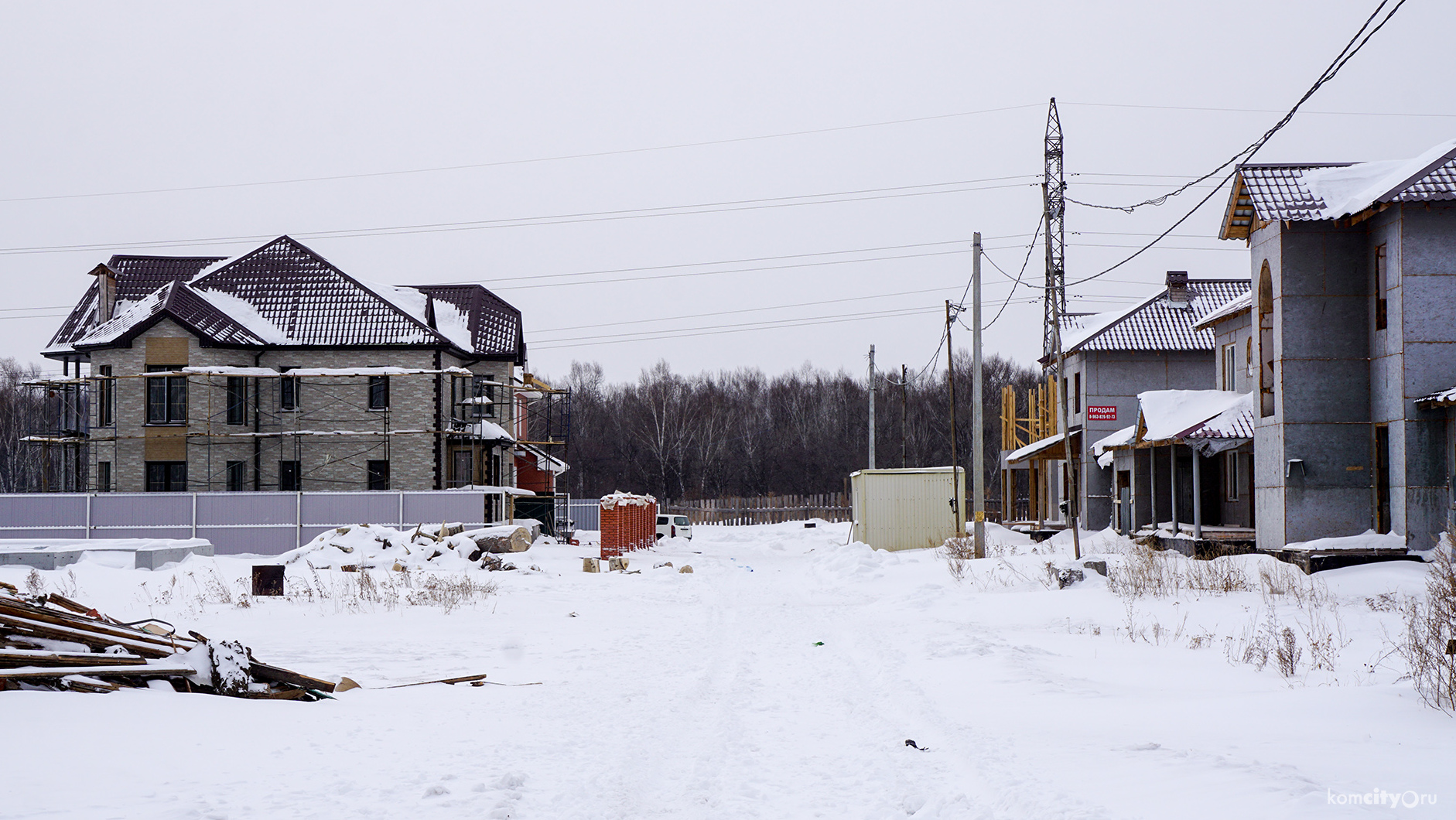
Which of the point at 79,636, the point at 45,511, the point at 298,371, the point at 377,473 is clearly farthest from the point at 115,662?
the point at 298,371

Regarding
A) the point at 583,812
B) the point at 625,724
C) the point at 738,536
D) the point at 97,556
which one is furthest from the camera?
the point at 738,536

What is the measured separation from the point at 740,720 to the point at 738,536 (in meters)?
44.8

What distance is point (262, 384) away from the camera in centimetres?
3784

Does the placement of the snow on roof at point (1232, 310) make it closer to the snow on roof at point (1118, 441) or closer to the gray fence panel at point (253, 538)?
the snow on roof at point (1118, 441)

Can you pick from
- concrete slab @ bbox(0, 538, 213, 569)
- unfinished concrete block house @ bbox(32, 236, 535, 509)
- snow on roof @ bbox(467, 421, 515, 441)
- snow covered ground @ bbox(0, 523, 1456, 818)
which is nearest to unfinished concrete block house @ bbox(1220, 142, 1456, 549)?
snow covered ground @ bbox(0, 523, 1456, 818)

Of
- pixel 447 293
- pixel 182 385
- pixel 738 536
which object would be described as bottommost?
pixel 738 536

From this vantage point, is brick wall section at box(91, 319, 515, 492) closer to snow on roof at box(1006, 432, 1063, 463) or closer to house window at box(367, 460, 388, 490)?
house window at box(367, 460, 388, 490)

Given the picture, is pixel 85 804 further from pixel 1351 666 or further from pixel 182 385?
pixel 182 385

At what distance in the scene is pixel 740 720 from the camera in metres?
8.10

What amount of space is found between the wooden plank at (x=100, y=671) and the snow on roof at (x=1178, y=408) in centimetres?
2293

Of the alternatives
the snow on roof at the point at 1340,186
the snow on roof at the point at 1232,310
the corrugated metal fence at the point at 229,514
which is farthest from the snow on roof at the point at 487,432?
the snow on roof at the point at 1340,186

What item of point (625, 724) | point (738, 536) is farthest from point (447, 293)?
point (625, 724)

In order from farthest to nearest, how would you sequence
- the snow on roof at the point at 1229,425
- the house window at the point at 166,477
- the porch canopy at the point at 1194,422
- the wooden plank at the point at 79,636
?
the house window at the point at 166,477 → the porch canopy at the point at 1194,422 → the snow on roof at the point at 1229,425 → the wooden plank at the point at 79,636

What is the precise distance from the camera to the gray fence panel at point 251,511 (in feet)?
106
